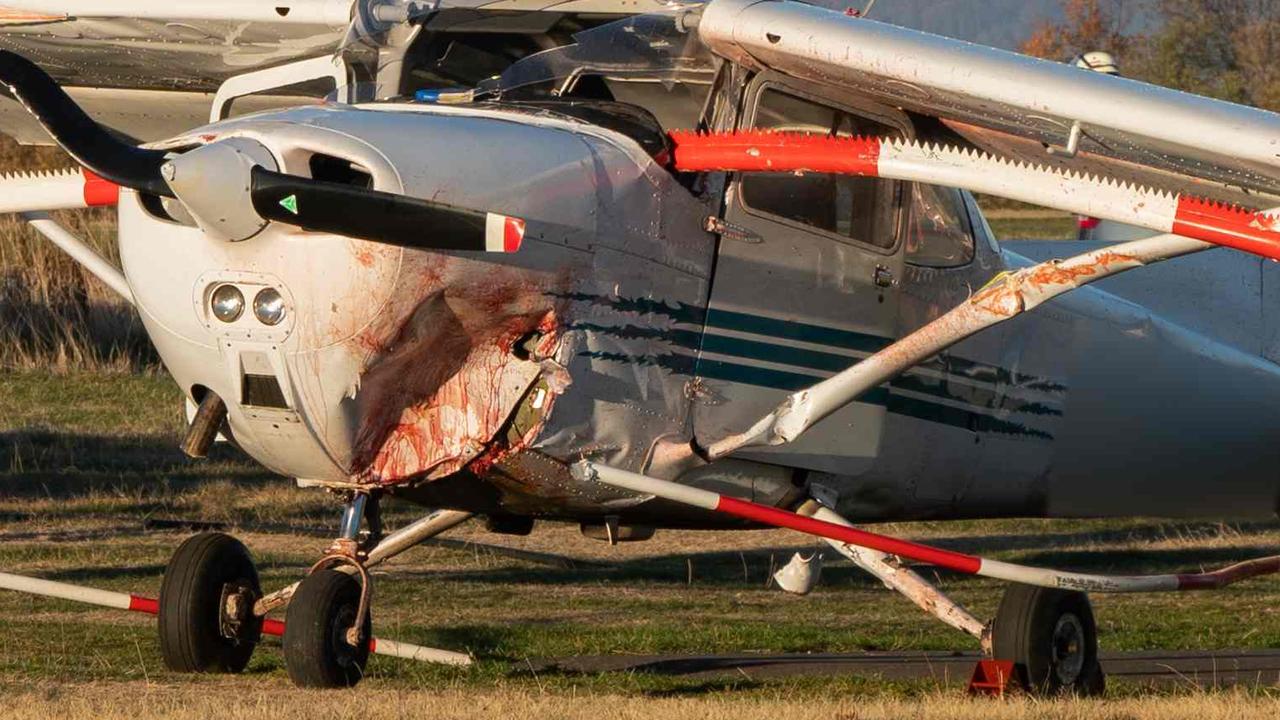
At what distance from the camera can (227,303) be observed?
299 inches

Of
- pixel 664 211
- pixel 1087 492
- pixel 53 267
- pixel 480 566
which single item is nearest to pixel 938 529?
pixel 480 566

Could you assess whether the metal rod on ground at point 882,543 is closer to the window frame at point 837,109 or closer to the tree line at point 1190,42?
the window frame at point 837,109

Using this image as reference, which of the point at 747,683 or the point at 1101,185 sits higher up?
the point at 1101,185

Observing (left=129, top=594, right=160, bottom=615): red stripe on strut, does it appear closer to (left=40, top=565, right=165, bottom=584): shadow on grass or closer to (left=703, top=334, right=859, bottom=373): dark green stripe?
(left=703, top=334, right=859, bottom=373): dark green stripe

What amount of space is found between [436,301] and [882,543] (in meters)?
2.16

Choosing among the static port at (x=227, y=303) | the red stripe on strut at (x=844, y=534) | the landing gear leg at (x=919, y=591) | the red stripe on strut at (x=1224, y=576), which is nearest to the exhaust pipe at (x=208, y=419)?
the static port at (x=227, y=303)

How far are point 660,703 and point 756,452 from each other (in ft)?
4.40

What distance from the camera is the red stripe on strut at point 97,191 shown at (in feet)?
28.0

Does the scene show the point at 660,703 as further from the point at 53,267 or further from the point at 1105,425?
the point at 53,267

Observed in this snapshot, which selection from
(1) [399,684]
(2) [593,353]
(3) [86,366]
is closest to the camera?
(2) [593,353]

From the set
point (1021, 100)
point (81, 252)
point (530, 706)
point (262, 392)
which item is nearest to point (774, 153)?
point (1021, 100)

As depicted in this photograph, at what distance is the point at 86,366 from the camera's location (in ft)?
80.1

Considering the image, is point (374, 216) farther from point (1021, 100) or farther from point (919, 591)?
point (919, 591)

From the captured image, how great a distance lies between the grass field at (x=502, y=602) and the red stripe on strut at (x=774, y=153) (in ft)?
6.40
